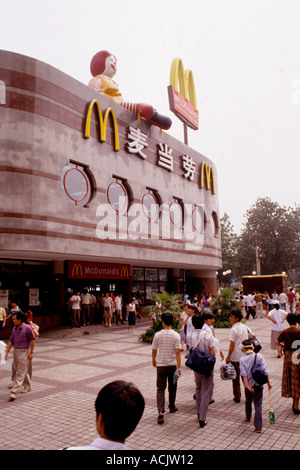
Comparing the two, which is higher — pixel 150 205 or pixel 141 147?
pixel 141 147

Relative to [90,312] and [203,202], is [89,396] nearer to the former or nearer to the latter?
[90,312]

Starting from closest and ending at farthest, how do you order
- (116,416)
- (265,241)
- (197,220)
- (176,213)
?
(116,416) → (176,213) → (197,220) → (265,241)

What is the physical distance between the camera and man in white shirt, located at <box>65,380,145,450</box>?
216 cm

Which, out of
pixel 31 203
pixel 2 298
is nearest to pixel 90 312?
pixel 2 298

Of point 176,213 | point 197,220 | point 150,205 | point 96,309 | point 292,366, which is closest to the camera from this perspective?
point 292,366

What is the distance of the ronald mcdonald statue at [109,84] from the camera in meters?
22.4

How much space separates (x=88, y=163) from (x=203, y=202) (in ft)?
45.3

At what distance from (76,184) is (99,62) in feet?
30.9

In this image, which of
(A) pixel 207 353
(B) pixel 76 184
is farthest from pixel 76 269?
(A) pixel 207 353

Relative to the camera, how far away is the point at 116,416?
2164 mm

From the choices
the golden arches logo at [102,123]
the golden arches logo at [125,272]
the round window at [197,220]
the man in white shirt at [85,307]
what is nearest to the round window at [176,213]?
the round window at [197,220]

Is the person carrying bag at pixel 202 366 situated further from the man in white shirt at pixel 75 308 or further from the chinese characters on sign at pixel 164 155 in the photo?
the chinese characters on sign at pixel 164 155

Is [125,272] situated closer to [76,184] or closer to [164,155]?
[76,184]

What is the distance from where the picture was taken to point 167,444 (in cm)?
539
